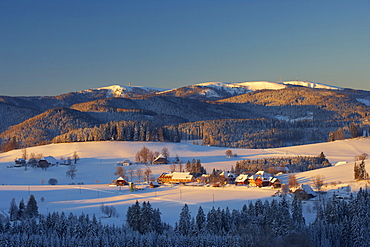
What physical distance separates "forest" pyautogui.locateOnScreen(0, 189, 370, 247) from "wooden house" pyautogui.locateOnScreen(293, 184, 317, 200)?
1043 centimetres

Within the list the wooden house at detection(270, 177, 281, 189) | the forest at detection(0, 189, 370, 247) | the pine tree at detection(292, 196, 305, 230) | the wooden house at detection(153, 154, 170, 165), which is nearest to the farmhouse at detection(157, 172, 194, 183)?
the wooden house at detection(270, 177, 281, 189)

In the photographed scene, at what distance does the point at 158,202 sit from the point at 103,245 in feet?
65.9

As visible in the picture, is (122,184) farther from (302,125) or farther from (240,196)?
(302,125)

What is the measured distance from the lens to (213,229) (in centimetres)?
4319

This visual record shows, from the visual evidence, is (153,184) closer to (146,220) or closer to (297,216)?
(146,220)

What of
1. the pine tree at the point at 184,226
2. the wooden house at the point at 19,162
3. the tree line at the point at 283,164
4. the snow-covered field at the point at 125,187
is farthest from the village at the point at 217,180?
the wooden house at the point at 19,162

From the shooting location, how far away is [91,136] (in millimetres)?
127562

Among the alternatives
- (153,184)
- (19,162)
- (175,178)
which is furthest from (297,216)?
(19,162)

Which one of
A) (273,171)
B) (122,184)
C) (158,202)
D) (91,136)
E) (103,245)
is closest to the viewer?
(103,245)

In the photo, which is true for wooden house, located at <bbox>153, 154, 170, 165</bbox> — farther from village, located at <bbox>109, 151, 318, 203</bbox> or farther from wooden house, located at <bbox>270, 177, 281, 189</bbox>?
wooden house, located at <bbox>270, 177, 281, 189</bbox>

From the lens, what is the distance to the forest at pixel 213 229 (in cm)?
3956

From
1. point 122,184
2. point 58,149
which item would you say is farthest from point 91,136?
point 122,184

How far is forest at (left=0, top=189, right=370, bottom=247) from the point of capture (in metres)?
39.6

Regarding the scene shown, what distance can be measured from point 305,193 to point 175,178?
26.9 metres
